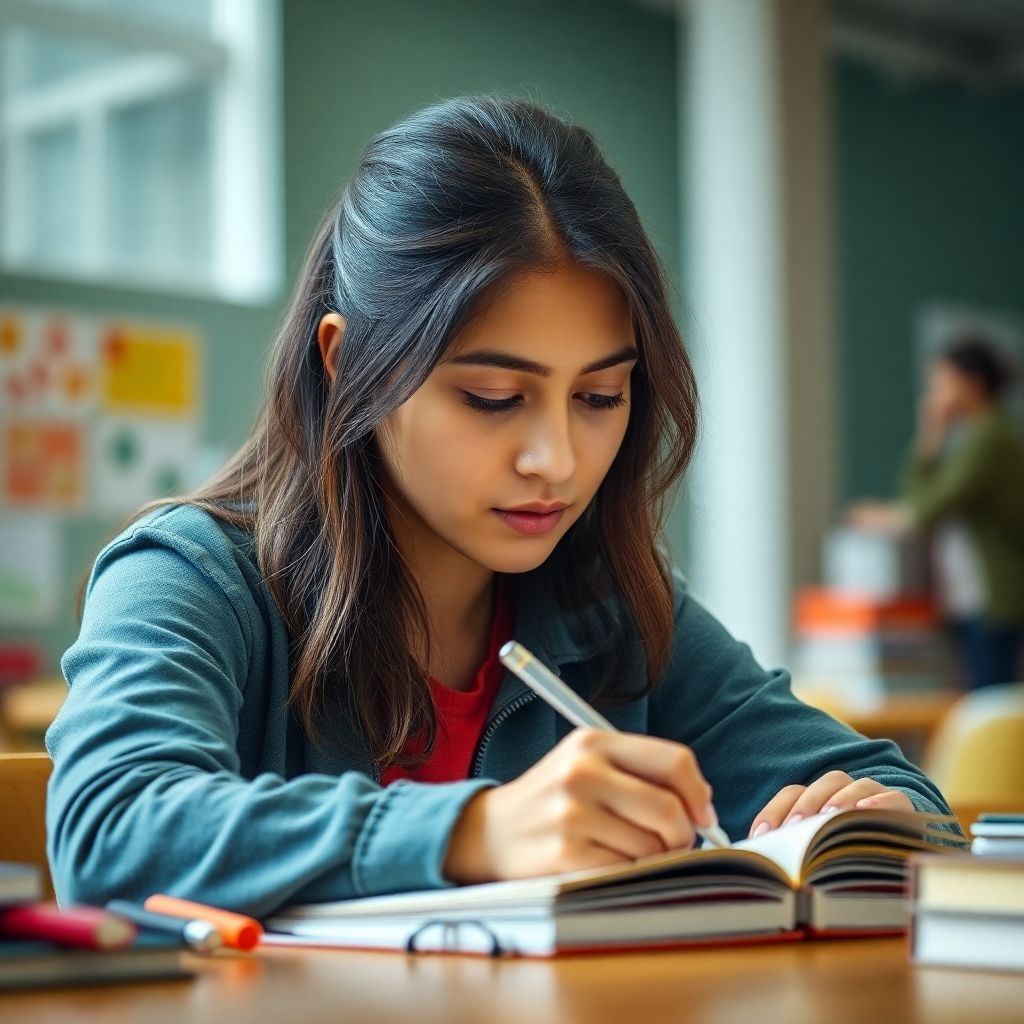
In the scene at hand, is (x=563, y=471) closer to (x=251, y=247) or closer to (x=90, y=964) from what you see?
(x=90, y=964)

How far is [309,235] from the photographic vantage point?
5.36 meters

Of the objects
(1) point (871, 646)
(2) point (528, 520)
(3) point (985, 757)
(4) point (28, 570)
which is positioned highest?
(2) point (528, 520)

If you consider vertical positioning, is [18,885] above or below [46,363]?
below

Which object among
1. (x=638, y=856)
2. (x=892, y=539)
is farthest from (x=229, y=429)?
(x=638, y=856)

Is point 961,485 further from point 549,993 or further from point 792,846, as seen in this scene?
point 549,993

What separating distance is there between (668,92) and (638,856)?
6.45m

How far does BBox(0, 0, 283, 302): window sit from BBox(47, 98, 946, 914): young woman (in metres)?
3.67

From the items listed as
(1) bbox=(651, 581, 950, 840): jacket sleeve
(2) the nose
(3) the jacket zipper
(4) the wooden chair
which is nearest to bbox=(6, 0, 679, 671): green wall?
(4) the wooden chair

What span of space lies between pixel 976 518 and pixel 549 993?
517cm

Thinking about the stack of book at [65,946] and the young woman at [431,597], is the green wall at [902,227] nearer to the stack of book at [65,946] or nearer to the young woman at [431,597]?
the young woman at [431,597]

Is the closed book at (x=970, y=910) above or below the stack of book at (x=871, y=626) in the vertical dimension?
above

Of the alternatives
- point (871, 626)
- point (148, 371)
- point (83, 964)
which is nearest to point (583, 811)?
point (83, 964)

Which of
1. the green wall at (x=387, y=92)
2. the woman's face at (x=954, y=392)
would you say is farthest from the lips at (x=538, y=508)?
the woman's face at (x=954, y=392)

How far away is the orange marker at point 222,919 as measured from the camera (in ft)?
2.64
